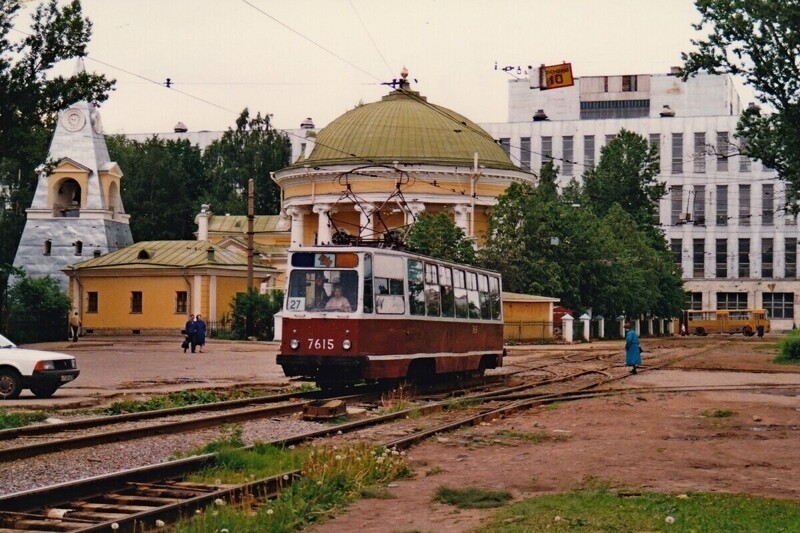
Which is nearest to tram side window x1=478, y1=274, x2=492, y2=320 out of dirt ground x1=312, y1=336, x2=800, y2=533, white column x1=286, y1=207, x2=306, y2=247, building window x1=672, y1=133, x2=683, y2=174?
dirt ground x1=312, y1=336, x2=800, y2=533

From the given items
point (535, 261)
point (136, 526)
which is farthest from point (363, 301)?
point (535, 261)

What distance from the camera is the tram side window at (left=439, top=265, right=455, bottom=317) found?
2550cm

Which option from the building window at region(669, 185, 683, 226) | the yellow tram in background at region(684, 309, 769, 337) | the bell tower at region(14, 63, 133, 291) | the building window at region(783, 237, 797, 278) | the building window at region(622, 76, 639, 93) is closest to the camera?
the bell tower at region(14, 63, 133, 291)

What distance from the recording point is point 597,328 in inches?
2908

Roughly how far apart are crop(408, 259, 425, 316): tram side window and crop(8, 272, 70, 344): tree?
4275cm

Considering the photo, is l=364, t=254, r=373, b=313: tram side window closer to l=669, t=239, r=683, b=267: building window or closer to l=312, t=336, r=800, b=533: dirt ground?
l=312, t=336, r=800, b=533: dirt ground

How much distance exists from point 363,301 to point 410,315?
146 cm

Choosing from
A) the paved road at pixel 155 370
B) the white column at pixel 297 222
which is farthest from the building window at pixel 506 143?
the paved road at pixel 155 370

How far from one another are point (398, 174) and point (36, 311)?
23.2m

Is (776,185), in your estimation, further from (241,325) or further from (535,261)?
(241,325)

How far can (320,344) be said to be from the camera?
73.0ft

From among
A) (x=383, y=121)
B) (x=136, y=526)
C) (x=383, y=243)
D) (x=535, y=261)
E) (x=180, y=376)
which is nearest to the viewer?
(x=136, y=526)

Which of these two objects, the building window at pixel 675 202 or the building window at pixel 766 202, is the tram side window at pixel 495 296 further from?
the building window at pixel 766 202

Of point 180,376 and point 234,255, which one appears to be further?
point 234,255
